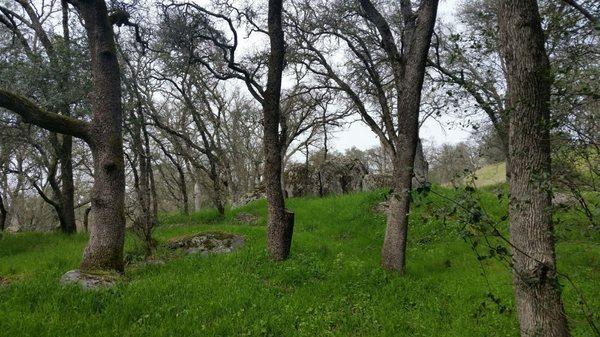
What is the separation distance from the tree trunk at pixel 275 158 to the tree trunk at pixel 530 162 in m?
5.25

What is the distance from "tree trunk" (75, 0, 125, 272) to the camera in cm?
768

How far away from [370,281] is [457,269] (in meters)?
2.33

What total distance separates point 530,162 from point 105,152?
7.46 meters

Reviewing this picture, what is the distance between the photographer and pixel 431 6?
27.0 ft

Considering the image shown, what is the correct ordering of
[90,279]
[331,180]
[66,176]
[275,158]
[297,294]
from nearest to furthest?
[90,279] < [297,294] < [275,158] < [66,176] < [331,180]

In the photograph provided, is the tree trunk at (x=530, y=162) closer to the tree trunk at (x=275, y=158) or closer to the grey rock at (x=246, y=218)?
the tree trunk at (x=275, y=158)

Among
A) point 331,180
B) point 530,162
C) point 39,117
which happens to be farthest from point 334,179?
point 530,162

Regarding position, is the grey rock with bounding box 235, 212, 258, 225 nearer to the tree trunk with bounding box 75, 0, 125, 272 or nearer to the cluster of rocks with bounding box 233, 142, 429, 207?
the cluster of rocks with bounding box 233, 142, 429, 207

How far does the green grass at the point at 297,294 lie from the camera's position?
5141 millimetres

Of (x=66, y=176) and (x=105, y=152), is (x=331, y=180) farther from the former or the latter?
(x=105, y=152)

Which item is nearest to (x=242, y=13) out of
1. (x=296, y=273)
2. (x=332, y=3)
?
(x=332, y=3)

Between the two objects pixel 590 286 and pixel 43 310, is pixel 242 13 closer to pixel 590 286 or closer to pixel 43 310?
pixel 43 310

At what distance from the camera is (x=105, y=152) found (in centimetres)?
805

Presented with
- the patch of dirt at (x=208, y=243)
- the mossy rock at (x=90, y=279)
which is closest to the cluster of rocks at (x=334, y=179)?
the patch of dirt at (x=208, y=243)
